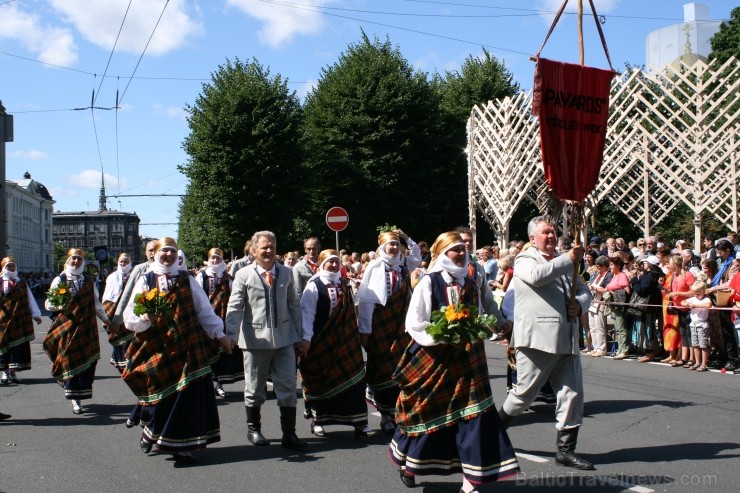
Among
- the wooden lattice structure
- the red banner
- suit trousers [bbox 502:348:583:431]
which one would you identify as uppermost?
the wooden lattice structure

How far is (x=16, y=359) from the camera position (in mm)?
11688

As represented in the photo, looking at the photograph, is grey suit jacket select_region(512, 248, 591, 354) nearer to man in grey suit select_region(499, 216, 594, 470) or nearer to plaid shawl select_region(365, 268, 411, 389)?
man in grey suit select_region(499, 216, 594, 470)

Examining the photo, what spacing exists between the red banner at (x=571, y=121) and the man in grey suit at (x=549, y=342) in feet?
1.82

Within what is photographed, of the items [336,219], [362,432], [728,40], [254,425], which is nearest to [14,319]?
[254,425]

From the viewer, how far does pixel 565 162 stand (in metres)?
6.63

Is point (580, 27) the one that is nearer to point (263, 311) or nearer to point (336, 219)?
point (263, 311)

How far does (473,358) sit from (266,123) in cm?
2852

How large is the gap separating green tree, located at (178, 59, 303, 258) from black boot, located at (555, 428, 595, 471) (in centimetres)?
2762

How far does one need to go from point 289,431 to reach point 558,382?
99.3 inches

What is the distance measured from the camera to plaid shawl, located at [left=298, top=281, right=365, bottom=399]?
7723 millimetres

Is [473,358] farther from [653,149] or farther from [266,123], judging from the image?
[266,123]

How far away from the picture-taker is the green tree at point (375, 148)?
35.1m

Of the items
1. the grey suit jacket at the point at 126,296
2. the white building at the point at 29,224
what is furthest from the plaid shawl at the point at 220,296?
the white building at the point at 29,224

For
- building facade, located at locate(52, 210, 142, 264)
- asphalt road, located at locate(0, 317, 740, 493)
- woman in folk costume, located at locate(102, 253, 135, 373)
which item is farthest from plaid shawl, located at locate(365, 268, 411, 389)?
building facade, located at locate(52, 210, 142, 264)
